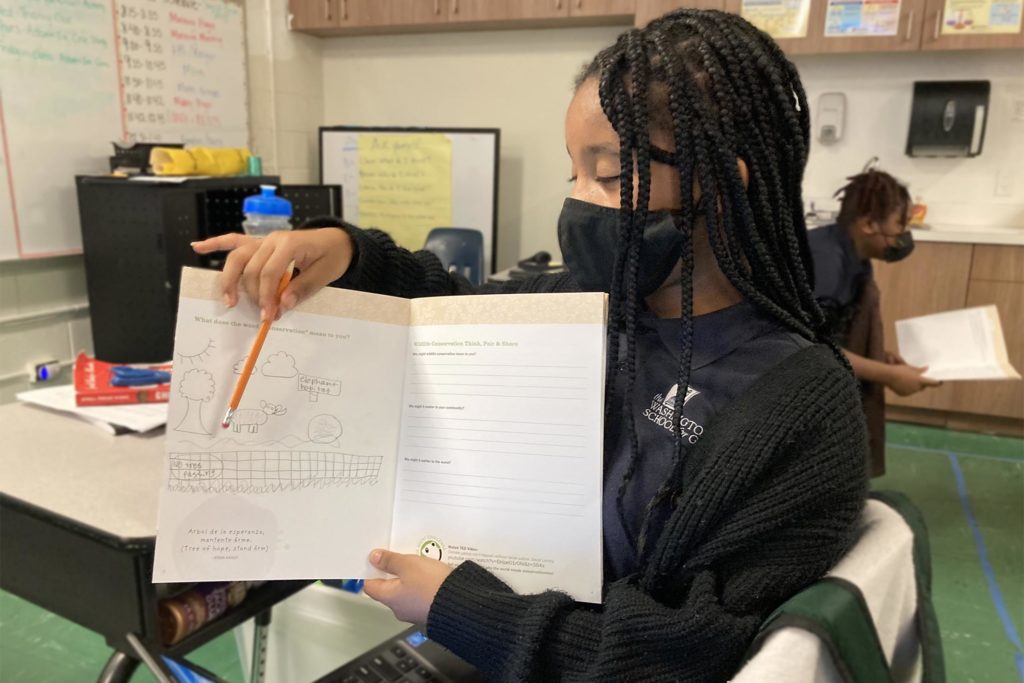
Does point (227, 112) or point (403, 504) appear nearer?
point (403, 504)

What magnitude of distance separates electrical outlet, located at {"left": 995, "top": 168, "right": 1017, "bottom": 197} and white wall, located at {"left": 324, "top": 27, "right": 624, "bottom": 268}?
211cm

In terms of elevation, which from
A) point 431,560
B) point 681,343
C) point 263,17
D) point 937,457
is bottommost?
point 937,457

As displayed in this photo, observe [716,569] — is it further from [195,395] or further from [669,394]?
[195,395]

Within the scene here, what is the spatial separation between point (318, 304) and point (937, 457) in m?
3.26

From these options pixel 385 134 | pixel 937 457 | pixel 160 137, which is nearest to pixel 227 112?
pixel 160 137

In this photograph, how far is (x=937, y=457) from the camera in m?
3.24

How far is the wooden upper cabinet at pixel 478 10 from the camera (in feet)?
12.8

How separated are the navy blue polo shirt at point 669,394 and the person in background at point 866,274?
1.40 meters

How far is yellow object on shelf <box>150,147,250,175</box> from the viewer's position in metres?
2.66

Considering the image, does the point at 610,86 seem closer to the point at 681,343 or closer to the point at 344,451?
the point at 681,343

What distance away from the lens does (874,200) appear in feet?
7.21

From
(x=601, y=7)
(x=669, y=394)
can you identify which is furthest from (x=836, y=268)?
(x=601, y=7)

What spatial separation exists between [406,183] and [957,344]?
293 centimetres

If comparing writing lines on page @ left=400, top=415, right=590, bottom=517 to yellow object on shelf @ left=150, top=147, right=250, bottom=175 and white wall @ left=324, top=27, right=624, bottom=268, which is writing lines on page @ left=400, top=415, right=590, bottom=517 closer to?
yellow object on shelf @ left=150, top=147, right=250, bottom=175
